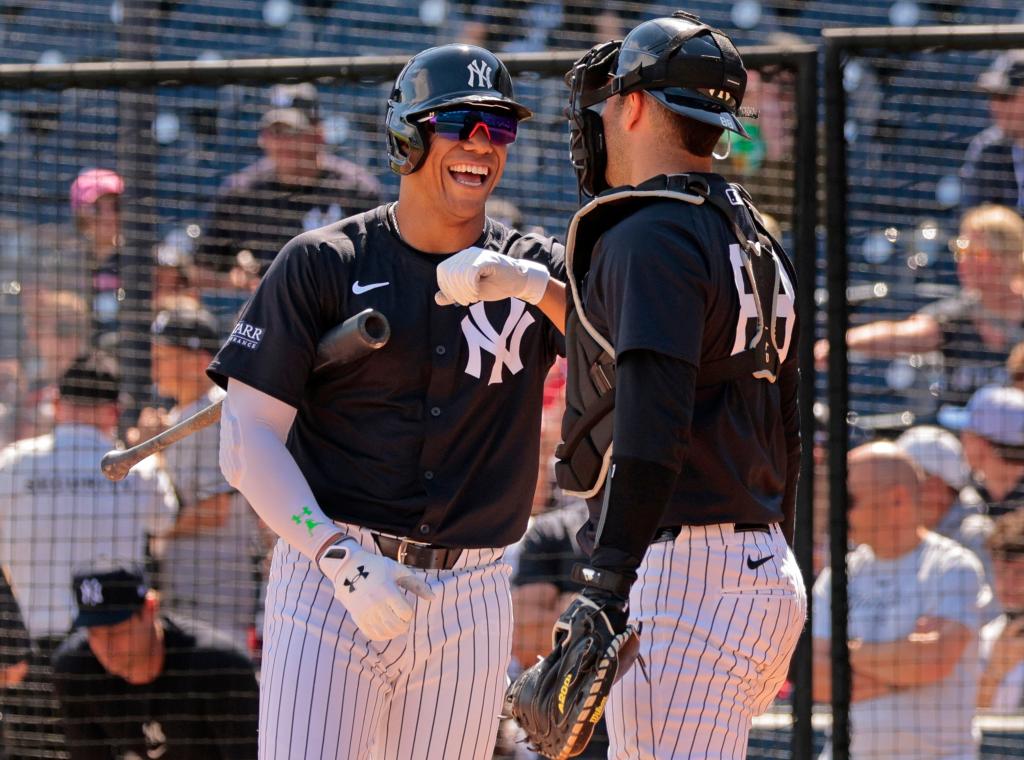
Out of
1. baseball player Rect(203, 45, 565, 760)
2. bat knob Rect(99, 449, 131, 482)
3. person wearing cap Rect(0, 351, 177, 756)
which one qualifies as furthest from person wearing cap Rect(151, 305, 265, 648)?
baseball player Rect(203, 45, 565, 760)

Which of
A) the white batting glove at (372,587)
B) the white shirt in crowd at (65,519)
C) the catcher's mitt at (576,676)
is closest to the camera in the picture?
the catcher's mitt at (576,676)

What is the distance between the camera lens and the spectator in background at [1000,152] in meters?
5.61

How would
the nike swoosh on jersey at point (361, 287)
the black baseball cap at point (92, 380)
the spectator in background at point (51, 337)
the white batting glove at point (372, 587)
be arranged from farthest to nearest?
the spectator in background at point (51, 337)
the black baseball cap at point (92, 380)
the nike swoosh on jersey at point (361, 287)
the white batting glove at point (372, 587)

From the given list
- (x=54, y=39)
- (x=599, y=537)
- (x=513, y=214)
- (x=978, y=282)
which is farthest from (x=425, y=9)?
(x=599, y=537)

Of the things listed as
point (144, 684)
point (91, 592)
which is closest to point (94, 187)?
point (91, 592)

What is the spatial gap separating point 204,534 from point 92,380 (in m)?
0.71

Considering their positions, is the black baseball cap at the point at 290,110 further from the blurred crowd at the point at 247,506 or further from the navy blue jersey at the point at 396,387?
the navy blue jersey at the point at 396,387

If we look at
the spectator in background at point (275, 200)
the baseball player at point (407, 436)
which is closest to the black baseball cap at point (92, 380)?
the spectator in background at point (275, 200)

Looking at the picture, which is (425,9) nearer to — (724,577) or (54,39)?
(54,39)

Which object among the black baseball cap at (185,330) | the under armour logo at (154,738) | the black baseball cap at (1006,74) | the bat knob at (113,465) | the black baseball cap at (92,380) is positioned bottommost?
the under armour logo at (154,738)

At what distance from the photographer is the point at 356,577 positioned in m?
2.87

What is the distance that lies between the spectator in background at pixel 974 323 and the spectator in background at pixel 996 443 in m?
0.07

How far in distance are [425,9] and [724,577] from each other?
5952 millimetres

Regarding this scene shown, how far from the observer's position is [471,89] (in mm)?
3242
